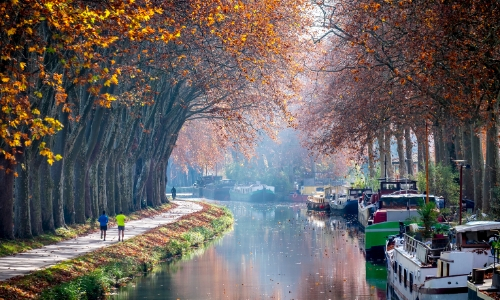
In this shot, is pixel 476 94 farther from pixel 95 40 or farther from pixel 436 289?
pixel 95 40

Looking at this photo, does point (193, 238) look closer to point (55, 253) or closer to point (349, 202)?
point (55, 253)

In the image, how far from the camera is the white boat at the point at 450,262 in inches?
920

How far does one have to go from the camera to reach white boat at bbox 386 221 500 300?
23359mm

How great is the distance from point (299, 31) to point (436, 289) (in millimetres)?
25598

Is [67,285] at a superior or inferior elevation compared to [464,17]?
inferior

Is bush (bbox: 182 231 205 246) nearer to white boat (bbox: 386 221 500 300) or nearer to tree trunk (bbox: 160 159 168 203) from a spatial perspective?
tree trunk (bbox: 160 159 168 203)

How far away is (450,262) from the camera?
23578 millimetres

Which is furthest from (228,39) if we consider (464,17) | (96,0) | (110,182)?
(110,182)

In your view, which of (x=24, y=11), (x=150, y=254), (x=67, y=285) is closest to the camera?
(x=24, y=11)

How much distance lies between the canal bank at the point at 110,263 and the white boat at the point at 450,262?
34.1ft

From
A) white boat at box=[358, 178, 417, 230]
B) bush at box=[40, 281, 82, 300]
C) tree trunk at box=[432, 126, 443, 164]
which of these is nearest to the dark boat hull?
white boat at box=[358, 178, 417, 230]

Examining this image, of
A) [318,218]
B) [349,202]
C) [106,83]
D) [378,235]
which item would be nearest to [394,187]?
[378,235]

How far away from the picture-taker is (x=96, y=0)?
918 inches

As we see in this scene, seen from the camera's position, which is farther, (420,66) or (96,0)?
(420,66)
